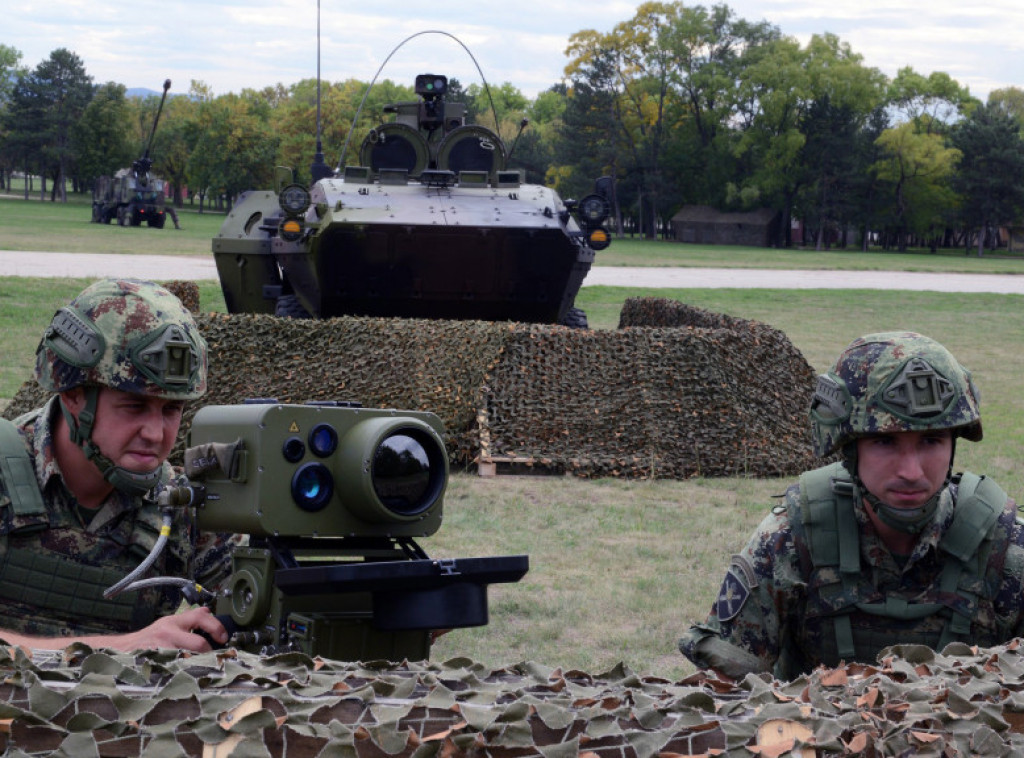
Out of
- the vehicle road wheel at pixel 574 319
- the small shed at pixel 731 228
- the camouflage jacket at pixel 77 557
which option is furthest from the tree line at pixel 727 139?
the camouflage jacket at pixel 77 557

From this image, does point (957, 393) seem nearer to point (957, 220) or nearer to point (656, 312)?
point (656, 312)

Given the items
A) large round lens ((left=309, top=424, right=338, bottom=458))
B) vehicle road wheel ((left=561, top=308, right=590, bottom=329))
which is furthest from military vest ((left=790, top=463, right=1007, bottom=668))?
vehicle road wheel ((left=561, top=308, right=590, bottom=329))

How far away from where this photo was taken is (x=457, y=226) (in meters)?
11.9

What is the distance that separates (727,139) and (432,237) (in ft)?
232

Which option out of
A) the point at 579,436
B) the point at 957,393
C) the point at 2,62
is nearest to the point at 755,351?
the point at 579,436

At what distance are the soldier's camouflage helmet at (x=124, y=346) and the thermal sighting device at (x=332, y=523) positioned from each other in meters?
0.72

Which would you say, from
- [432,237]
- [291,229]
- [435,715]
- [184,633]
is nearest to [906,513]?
[184,633]

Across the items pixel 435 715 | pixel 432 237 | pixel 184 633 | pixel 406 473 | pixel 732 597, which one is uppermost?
pixel 432 237

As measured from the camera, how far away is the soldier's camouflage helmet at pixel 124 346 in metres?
3.42

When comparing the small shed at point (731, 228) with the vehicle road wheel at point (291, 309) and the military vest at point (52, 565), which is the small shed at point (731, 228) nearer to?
the vehicle road wheel at point (291, 309)

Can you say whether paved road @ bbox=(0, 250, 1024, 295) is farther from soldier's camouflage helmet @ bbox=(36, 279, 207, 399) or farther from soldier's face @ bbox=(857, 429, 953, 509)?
soldier's face @ bbox=(857, 429, 953, 509)

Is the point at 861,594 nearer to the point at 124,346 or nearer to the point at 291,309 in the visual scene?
the point at 124,346

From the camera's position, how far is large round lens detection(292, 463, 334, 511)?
257 centimetres

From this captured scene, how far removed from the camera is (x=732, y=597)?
3.60 metres
